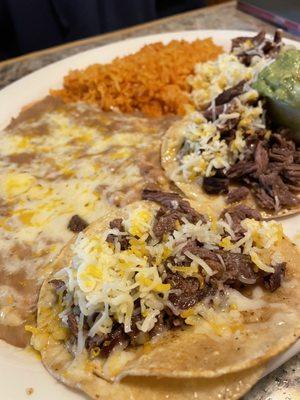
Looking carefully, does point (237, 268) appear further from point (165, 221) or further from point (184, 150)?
point (184, 150)

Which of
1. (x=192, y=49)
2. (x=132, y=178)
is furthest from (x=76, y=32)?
(x=132, y=178)

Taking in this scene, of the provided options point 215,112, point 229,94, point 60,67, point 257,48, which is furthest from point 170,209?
point 60,67

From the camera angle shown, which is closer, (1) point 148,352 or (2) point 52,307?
(1) point 148,352

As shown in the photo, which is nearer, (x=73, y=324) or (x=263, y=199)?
(x=73, y=324)

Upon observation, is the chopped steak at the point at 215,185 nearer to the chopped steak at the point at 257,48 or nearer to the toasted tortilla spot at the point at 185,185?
the toasted tortilla spot at the point at 185,185

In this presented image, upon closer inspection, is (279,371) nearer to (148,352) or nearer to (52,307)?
(148,352)

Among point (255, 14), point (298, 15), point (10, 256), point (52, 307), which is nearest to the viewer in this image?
point (52, 307)

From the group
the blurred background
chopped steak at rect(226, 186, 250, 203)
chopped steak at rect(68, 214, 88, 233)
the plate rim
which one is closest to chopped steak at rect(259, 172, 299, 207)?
chopped steak at rect(226, 186, 250, 203)
